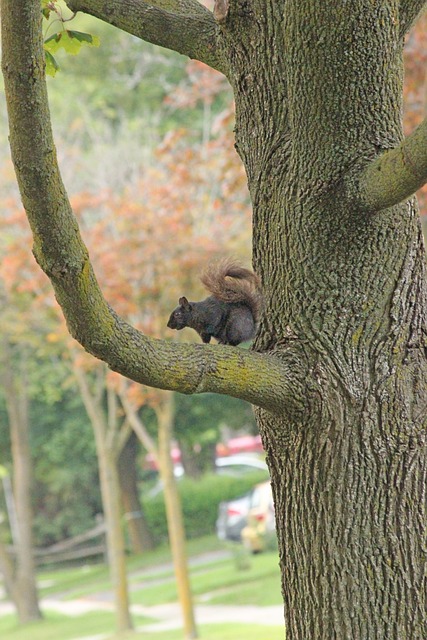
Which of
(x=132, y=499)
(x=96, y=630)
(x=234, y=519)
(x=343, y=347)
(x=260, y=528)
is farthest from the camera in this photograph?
(x=132, y=499)

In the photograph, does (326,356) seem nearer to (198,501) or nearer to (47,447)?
(47,447)

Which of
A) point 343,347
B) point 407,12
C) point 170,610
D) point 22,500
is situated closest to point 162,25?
point 407,12

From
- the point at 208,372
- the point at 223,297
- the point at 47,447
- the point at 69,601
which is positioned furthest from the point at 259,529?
the point at 208,372

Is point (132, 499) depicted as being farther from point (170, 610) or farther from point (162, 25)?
point (162, 25)

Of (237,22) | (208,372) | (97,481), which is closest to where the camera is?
(208,372)

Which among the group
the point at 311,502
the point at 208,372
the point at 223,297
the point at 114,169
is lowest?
the point at 311,502

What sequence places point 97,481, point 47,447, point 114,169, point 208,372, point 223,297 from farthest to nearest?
point 97,481, point 47,447, point 114,169, point 223,297, point 208,372

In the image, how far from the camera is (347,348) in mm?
2477

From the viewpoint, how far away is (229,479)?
74.9 ft

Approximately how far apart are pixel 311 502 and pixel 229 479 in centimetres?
2062

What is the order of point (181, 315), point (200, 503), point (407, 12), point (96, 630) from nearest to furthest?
point (407, 12) → point (181, 315) → point (96, 630) → point (200, 503)

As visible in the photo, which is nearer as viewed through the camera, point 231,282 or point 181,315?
point 231,282

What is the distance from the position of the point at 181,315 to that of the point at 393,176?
6.70 ft

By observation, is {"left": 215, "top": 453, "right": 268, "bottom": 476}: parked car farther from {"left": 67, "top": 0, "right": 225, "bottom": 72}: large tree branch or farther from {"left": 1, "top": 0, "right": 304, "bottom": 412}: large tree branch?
{"left": 1, "top": 0, "right": 304, "bottom": 412}: large tree branch
